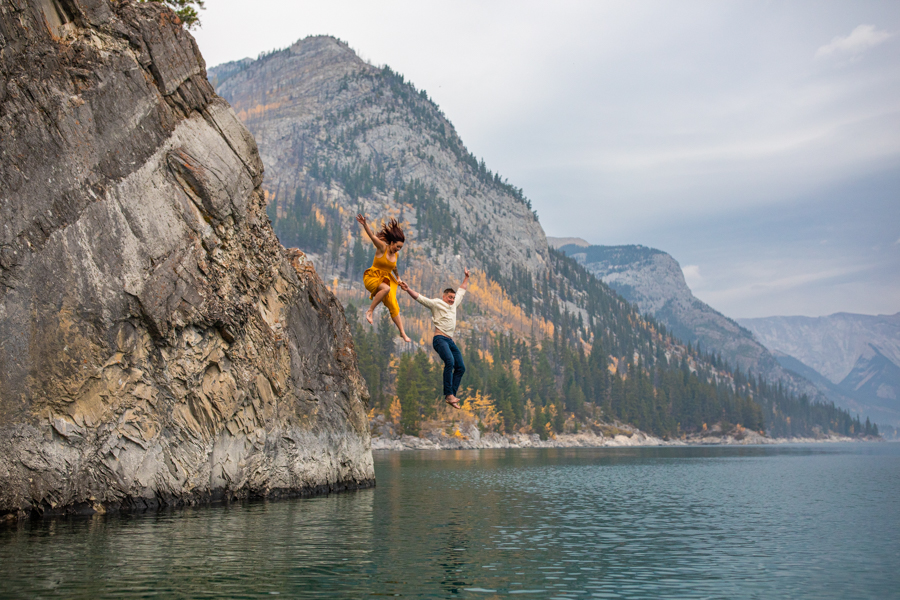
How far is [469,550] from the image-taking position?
22.8 metres

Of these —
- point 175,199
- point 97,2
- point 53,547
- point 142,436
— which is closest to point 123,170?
point 175,199

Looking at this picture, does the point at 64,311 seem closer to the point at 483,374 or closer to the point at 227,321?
the point at 227,321

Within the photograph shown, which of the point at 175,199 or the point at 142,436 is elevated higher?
the point at 175,199

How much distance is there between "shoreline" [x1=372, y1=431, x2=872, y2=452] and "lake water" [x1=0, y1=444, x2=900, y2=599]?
76.4 m

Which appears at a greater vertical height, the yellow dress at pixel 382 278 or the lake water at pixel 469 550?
the yellow dress at pixel 382 278

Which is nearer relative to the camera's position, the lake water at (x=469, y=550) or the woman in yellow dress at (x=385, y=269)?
the woman in yellow dress at (x=385, y=269)

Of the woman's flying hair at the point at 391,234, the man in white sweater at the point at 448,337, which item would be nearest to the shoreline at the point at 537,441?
the man in white sweater at the point at 448,337

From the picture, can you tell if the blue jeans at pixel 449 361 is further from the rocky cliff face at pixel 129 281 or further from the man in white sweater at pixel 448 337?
the rocky cliff face at pixel 129 281

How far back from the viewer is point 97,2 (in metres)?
30.6

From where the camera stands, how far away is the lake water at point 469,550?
17.4 metres

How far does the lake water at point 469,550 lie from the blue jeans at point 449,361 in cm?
533

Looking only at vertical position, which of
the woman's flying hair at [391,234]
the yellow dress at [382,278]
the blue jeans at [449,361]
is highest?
the woman's flying hair at [391,234]

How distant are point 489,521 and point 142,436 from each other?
1559cm

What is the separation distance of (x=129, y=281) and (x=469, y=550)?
18242mm
